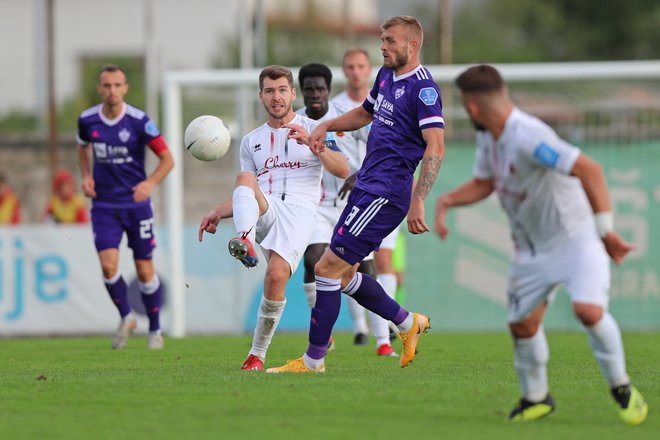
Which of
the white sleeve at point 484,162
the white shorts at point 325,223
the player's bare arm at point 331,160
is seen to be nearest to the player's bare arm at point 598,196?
the white sleeve at point 484,162

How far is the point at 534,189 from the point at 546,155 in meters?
0.28

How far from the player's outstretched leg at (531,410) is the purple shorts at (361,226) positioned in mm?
2369

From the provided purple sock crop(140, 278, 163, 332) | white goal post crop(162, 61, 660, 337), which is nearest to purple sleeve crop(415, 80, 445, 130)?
purple sock crop(140, 278, 163, 332)

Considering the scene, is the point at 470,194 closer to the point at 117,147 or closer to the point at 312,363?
the point at 312,363

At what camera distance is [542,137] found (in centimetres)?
666

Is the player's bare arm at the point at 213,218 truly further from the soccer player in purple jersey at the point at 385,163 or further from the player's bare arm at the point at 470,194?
the player's bare arm at the point at 470,194

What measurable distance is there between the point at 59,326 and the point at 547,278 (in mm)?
12288

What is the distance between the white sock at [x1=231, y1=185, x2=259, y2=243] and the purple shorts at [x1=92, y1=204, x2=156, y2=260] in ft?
12.7

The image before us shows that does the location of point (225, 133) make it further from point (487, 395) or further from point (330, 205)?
point (487, 395)

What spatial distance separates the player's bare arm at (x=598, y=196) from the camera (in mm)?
6527

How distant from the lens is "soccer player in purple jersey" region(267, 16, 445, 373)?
29.9ft

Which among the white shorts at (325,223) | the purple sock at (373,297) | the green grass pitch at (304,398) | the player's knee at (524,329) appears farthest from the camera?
the white shorts at (325,223)

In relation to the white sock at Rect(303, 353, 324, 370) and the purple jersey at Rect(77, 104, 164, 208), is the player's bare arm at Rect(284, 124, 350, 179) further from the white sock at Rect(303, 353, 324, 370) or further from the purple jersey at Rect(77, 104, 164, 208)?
the purple jersey at Rect(77, 104, 164, 208)

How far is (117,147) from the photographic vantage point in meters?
12.9
